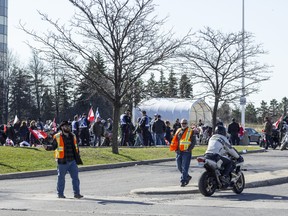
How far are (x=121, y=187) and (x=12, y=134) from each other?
17.3 metres

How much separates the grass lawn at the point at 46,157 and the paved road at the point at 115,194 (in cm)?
124

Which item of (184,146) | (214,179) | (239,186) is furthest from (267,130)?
(214,179)

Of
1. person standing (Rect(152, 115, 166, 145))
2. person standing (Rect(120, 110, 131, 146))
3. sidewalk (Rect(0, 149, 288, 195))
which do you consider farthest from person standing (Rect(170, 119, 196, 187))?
person standing (Rect(152, 115, 166, 145))

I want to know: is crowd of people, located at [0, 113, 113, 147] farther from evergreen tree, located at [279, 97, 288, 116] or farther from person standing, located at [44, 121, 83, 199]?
evergreen tree, located at [279, 97, 288, 116]

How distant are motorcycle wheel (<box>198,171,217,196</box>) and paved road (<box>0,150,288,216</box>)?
191mm

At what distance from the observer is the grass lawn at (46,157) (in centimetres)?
2139

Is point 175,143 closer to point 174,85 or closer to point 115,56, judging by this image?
point 115,56

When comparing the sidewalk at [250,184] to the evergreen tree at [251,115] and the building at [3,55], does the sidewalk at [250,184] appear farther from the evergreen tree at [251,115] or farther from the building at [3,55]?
the evergreen tree at [251,115]

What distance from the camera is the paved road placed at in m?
12.4

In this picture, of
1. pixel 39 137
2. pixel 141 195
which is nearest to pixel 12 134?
pixel 39 137

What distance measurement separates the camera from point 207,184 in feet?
47.3

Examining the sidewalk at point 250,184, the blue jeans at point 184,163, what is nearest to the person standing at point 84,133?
the sidewalk at point 250,184

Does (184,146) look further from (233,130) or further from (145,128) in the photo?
(233,130)

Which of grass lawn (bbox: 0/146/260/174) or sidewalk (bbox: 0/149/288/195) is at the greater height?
grass lawn (bbox: 0/146/260/174)
